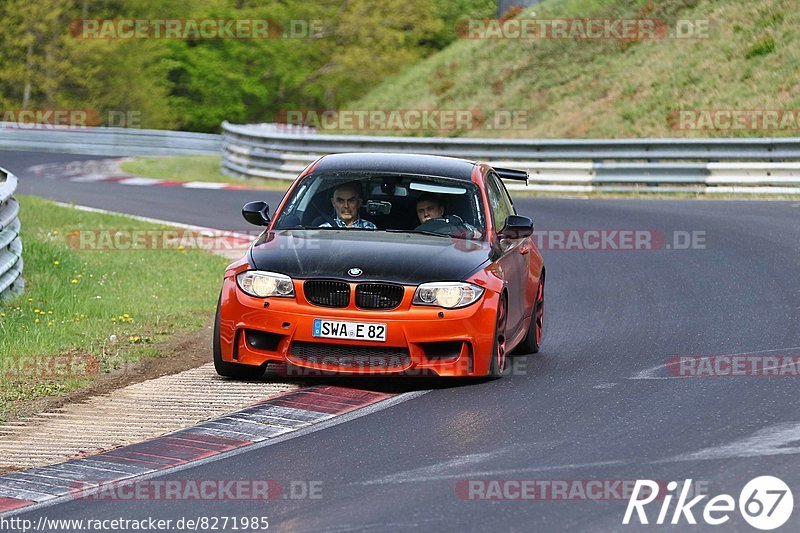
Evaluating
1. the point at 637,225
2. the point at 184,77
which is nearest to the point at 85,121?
the point at 184,77

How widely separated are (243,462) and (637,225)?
1275cm

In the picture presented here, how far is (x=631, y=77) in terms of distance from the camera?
112 ft

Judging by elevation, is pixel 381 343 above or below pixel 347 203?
below

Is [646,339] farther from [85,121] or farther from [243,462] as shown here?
[85,121]

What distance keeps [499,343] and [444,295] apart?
0.60 meters

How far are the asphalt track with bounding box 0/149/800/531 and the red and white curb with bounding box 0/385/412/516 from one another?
18 cm

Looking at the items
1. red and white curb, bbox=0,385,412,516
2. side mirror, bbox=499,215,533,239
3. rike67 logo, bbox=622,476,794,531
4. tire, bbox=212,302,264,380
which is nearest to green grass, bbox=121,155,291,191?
side mirror, bbox=499,215,533,239
